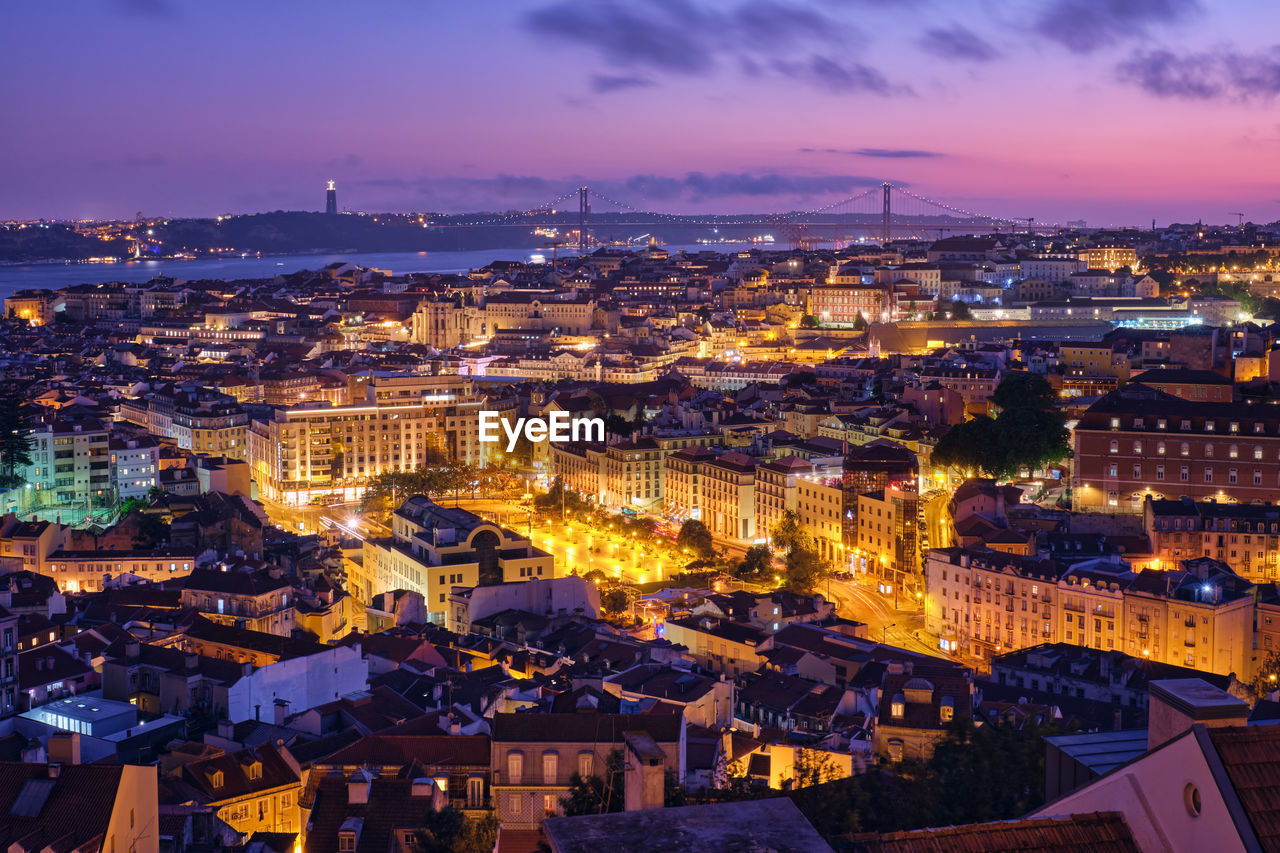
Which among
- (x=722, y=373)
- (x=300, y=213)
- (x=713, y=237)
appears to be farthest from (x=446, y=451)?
(x=300, y=213)

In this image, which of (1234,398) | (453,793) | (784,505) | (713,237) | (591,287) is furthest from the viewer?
(713,237)

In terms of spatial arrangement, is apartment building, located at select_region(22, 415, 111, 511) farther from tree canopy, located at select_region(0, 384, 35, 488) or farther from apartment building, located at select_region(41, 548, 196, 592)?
apartment building, located at select_region(41, 548, 196, 592)

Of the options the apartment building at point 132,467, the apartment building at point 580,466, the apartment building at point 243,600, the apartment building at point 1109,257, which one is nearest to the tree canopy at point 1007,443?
the apartment building at point 580,466

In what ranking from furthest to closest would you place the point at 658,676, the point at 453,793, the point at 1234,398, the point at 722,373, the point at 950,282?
the point at 950,282, the point at 722,373, the point at 1234,398, the point at 658,676, the point at 453,793

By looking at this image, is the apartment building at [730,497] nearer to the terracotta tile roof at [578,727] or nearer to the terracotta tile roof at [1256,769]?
the terracotta tile roof at [578,727]

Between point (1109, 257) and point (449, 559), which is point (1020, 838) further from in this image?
point (1109, 257)

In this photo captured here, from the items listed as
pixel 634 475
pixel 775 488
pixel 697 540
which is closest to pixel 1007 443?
pixel 775 488

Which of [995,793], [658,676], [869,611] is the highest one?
[995,793]

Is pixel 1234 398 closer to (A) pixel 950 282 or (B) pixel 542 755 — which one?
(B) pixel 542 755
